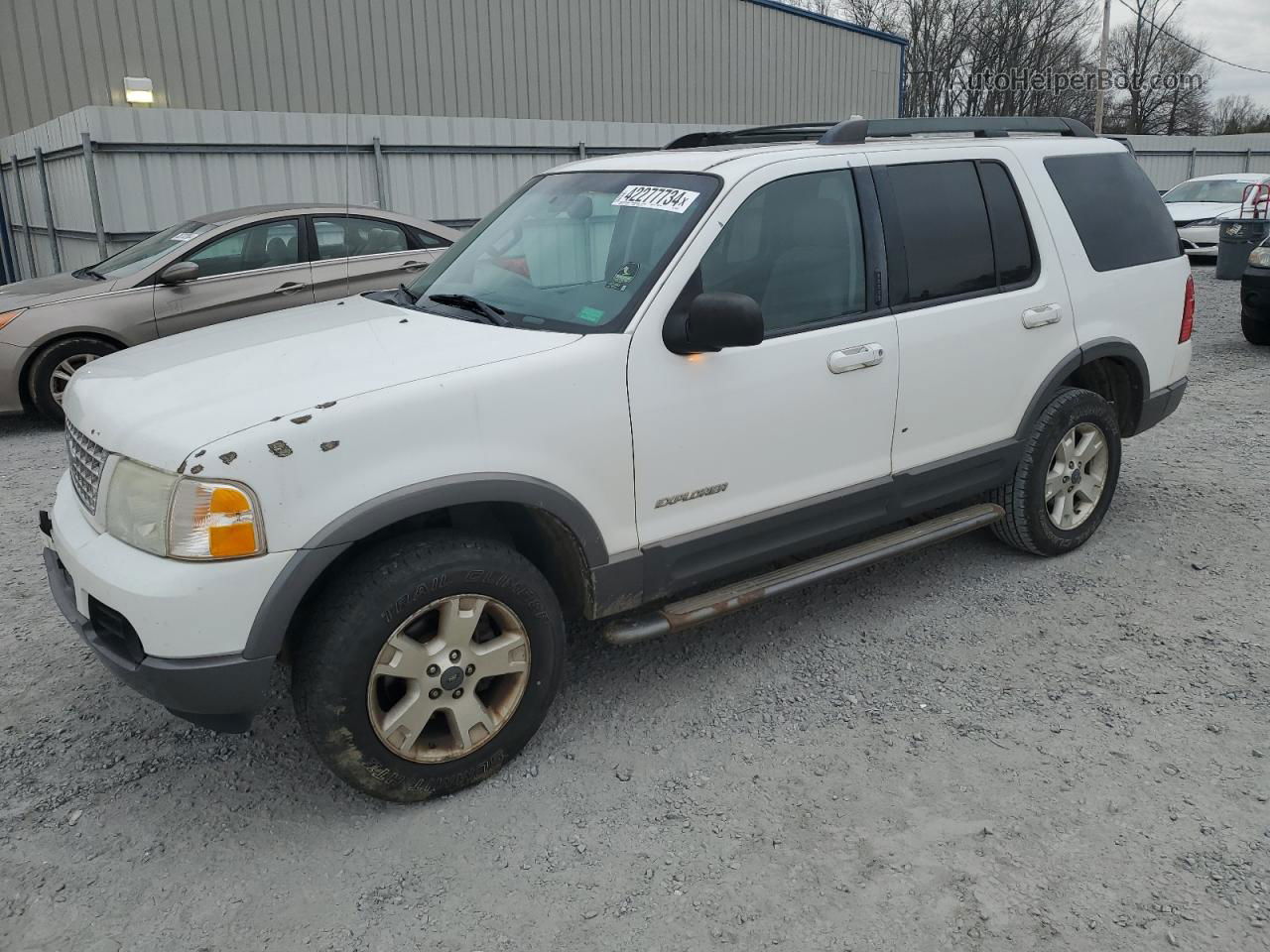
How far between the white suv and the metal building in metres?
7.96

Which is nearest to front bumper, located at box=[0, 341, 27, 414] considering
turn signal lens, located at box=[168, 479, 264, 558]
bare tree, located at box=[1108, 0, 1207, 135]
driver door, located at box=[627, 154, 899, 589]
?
turn signal lens, located at box=[168, 479, 264, 558]

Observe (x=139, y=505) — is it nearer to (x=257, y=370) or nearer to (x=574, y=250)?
(x=257, y=370)

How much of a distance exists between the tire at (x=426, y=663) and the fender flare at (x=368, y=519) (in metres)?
0.12

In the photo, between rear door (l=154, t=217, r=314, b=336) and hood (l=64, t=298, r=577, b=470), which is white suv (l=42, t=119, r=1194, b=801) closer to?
hood (l=64, t=298, r=577, b=470)

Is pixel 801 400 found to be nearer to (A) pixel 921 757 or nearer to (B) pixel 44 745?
(A) pixel 921 757

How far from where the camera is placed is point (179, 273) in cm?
770

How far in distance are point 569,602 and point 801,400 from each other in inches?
42.4

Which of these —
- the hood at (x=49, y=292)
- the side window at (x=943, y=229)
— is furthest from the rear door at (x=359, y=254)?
the side window at (x=943, y=229)

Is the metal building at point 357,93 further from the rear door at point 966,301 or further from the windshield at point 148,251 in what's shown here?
the rear door at point 966,301

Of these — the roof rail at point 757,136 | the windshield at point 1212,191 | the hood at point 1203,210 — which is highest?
the roof rail at point 757,136

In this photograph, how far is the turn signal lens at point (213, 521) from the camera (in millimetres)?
2648

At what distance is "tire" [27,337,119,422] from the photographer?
295 inches

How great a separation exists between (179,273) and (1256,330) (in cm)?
972

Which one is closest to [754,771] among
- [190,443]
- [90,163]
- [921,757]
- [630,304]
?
[921,757]
